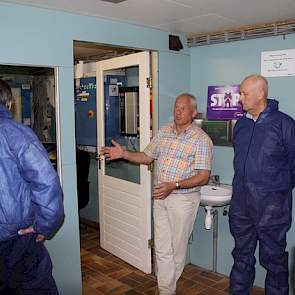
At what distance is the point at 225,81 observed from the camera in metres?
3.38

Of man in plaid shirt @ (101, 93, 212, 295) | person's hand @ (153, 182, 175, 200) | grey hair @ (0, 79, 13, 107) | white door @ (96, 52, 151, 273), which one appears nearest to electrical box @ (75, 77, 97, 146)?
white door @ (96, 52, 151, 273)

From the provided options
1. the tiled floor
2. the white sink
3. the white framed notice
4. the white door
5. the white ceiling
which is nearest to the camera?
A: the white ceiling

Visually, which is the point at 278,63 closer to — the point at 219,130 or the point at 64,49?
the point at 219,130

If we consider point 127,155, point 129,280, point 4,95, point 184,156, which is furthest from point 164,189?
point 4,95

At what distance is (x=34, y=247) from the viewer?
2.05 m

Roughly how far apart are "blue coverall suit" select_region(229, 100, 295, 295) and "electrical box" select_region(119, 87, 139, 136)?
1.19 meters

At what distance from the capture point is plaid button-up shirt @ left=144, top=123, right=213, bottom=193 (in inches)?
112

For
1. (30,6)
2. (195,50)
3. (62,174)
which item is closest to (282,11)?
(195,50)

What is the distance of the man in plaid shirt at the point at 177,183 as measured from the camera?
284cm

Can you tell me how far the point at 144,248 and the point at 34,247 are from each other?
5.43ft

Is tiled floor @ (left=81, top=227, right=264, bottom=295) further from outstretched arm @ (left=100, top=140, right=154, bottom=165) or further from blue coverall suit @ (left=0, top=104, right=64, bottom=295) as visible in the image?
blue coverall suit @ (left=0, top=104, right=64, bottom=295)

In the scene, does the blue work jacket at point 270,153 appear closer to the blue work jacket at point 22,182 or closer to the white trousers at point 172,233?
the white trousers at point 172,233

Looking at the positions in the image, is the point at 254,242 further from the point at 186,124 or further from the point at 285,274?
the point at 186,124

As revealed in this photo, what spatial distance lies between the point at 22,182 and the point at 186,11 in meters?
1.62
